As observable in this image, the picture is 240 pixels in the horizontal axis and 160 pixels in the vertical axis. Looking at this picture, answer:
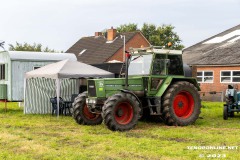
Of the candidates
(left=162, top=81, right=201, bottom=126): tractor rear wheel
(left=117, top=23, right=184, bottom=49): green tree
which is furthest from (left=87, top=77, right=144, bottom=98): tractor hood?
(left=117, top=23, right=184, bottom=49): green tree

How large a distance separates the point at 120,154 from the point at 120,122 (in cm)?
359

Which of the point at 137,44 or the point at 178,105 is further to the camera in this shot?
the point at 137,44

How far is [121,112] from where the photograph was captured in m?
12.4

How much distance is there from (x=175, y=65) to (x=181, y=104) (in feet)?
4.12

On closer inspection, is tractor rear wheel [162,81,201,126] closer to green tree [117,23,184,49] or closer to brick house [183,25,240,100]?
brick house [183,25,240,100]

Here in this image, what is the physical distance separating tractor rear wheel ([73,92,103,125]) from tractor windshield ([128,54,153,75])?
1.73 metres

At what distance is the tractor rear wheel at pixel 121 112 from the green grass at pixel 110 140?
0.27 m

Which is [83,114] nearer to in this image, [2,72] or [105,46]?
[2,72]

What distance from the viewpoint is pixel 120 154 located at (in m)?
8.80

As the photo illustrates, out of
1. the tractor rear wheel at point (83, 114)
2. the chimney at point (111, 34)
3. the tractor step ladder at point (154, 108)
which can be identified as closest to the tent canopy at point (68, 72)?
the tractor rear wheel at point (83, 114)

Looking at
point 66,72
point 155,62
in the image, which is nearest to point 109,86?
point 155,62

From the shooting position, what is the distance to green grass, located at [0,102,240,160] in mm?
8719

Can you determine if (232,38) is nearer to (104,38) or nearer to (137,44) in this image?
(137,44)

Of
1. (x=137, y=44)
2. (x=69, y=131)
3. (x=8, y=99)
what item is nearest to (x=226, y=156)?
(x=69, y=131)
